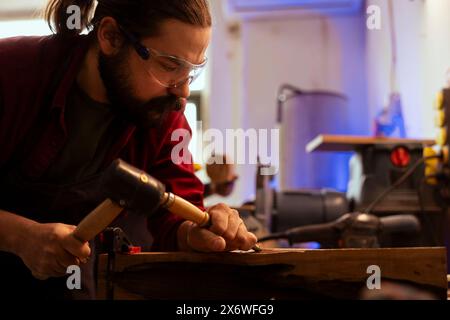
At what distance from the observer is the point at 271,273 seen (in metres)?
0.72

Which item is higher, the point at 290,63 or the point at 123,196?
the point at 290,63

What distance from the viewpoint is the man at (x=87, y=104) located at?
103 centimetres

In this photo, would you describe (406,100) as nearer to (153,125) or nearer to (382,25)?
(382,25)

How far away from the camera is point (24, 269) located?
42.6 inches

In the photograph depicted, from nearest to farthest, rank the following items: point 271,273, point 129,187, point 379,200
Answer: point 129,187 < point 271,273 < point 379,200

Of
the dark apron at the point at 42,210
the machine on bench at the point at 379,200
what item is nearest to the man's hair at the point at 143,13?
the dark apron at the point at 42,210

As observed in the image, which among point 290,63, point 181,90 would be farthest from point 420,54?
point 290,63

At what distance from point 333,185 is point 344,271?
2.11 meters

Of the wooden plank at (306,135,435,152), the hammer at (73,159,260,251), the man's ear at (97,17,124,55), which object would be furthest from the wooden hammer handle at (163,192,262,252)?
the wooden plank at (306,135,435,152)

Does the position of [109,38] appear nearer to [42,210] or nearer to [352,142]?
[42,210]

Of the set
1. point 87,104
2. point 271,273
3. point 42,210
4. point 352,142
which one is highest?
point 352,142

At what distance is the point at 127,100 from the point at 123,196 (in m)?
0.53

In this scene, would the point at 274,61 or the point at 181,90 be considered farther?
the point at 274,61

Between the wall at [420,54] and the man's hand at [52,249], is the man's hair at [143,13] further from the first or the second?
the wall at [420,54]
